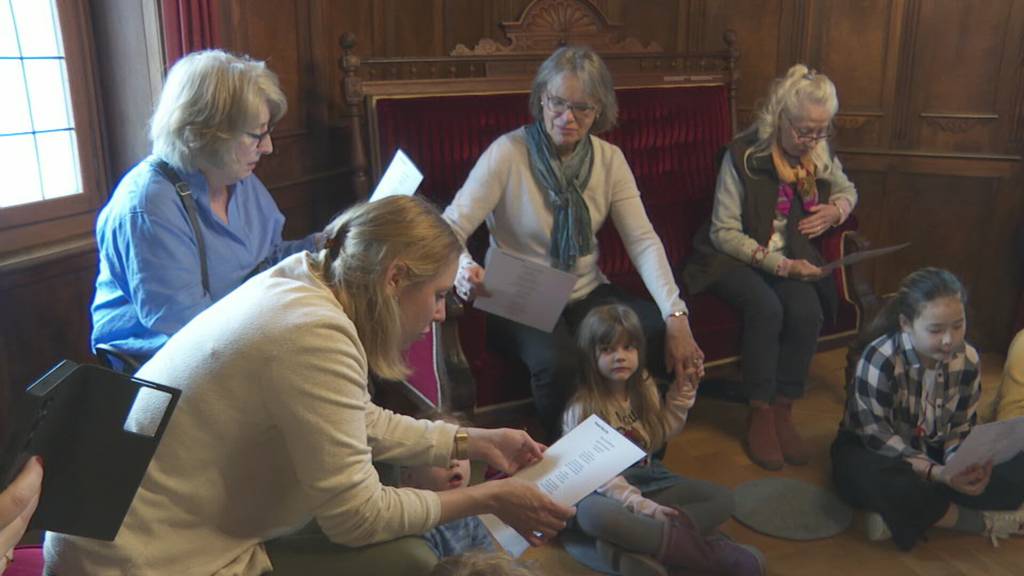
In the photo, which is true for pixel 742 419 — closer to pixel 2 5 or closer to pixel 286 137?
pixel 286 137

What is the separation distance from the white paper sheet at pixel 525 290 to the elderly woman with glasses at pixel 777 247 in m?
0.76

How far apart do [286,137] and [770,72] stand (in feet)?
7.30

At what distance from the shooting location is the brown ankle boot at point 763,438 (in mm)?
2898

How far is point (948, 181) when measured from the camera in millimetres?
3932

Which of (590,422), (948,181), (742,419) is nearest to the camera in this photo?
(590,422)

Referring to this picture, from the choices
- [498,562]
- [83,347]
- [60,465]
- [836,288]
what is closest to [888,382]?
[836,288]

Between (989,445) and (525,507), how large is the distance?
143 centimetres

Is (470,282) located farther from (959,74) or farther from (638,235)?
(959,74)

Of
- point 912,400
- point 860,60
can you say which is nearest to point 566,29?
point 860,60

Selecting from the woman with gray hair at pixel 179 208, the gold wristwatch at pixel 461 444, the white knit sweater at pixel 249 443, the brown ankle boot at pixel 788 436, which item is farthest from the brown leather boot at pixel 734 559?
the woman with gray hair at pixel 179 208

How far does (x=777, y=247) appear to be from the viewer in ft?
10.4

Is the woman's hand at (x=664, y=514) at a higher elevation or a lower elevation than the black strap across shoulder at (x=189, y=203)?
lower

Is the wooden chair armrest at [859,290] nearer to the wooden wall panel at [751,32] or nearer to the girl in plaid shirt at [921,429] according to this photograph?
the girl in plaid shirt at [921,429]

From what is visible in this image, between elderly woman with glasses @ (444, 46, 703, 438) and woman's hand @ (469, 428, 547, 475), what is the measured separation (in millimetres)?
Result: 839
